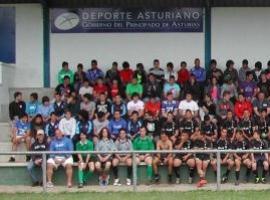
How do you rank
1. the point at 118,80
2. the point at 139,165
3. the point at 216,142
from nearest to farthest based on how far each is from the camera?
the point at 139,165
the point at 216,142
the point at 118,80

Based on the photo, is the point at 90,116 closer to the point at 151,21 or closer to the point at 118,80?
the point at 118,80

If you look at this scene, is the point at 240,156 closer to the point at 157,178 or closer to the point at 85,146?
the point at 157,178

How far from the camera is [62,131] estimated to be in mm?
18609

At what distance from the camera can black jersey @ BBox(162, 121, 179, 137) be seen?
1859cm

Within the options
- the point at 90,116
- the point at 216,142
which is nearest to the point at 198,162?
the point at 216,142

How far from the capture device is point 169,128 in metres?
18.7

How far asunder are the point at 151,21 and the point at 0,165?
7.73 meters

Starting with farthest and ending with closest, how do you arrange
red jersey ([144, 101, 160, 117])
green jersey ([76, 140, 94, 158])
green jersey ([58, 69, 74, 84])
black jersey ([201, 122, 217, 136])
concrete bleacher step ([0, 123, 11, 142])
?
1. green jersey ([58, 69, 74, 84])
2. concrete bleacher step ([0, 123, 11, 142])
3. red jersey ([144, 101, 160, 117])
4. black jersey ([201, 122, 217, 136])
5. green jersey ([76, 140, 94, 158])

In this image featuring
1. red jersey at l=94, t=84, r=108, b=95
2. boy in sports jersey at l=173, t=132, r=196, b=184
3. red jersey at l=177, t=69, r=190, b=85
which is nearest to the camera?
boy in sports jersey at l=173, t=132, r=196, b=184

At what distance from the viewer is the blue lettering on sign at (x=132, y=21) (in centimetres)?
2278

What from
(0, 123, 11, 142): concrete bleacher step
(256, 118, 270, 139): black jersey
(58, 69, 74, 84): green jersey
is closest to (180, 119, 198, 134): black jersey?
(256, 118, 270, 139): black jersey

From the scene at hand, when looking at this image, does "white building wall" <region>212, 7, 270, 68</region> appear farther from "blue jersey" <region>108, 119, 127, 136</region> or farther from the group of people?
"blue jersey" <region>108, 119, 127, 136</region>

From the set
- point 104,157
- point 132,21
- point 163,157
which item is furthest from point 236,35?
point 104,157

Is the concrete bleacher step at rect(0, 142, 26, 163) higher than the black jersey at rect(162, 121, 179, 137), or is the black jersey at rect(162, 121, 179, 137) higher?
the black jersey at rect(162, 121, 179, 137)
